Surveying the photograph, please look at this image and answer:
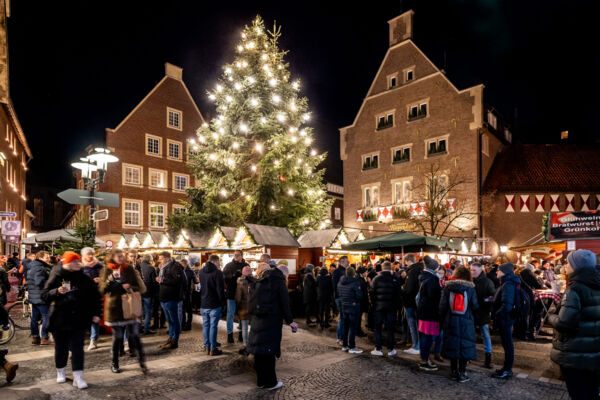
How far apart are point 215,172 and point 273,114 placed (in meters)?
4.26

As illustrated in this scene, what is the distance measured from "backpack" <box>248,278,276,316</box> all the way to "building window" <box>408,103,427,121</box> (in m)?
25.3

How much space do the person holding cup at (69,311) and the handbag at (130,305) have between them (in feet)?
1.91

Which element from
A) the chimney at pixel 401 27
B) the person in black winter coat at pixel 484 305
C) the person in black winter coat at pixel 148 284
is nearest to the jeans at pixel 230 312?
the person in black winter coat at pixel 148 284

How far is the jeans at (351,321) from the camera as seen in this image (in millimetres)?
8508

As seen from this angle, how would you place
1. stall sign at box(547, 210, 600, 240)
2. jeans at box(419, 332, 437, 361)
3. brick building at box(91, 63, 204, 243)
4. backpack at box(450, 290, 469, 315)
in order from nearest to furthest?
backpack at box(450, 290, 469, 315) < jeans at box(419, 332, 437, 361) < stall sign at box(547, 210, 600, 240) < brick building at box(91, 63, 204, 243)

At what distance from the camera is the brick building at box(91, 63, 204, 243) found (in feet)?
104

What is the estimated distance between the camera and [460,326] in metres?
6.58

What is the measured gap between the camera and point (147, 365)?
741cm

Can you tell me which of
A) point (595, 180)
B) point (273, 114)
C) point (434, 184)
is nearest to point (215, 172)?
point (273, 114)

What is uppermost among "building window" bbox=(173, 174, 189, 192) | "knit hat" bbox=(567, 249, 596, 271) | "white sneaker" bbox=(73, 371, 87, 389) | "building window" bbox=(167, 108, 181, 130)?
"building window" bbox=(167, 108, 181, 130)

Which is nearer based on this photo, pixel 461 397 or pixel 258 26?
pixel 461 397

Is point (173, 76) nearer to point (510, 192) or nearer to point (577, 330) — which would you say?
point (510, 192)

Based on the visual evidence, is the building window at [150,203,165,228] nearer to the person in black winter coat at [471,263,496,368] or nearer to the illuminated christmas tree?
the illuminated christmas tree

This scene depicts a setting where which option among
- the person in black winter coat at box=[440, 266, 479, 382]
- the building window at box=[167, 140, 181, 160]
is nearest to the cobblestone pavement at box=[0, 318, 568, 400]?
the person in black winter coat at box=[440, 266, 479, 382]
